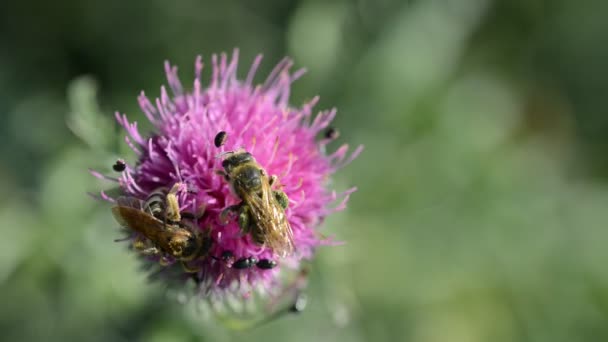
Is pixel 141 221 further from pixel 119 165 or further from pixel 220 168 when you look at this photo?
pixel 220 168

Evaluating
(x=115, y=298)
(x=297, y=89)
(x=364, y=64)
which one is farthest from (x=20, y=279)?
(x=364, y=64)

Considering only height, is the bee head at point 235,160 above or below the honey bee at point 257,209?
above

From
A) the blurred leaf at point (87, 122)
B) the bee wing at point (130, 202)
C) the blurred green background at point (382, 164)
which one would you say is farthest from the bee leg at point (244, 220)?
the blurred green background at point (382, 164)

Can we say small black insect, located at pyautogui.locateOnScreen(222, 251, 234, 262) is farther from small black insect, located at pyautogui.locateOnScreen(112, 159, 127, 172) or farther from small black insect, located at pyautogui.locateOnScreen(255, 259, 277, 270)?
small black insect, located at pyautogui.locateOnScreen(112, 159, 127, 172)

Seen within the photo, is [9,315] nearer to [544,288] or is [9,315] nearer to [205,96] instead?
[205,96]

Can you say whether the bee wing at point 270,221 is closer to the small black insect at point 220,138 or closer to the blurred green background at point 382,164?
the small black insect at point 220,138

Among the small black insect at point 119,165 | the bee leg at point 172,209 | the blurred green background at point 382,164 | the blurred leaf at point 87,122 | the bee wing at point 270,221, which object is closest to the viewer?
the bee wing at point 270,221
